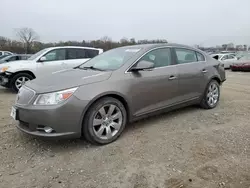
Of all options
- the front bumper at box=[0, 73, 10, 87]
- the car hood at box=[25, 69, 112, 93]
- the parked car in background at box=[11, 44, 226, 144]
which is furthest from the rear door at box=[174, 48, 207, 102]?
the front bumper at box=[0, 73, 10, 87]

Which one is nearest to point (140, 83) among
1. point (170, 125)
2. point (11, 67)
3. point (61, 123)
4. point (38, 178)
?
point (170, 125)

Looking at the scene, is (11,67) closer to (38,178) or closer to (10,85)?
(10,85)

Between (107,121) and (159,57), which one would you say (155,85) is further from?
(107,121)

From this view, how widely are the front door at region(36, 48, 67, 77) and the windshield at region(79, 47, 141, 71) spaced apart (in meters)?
3.67

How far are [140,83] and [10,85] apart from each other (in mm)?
5170

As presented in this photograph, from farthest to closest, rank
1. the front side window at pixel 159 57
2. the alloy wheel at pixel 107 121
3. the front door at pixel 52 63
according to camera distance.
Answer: the front door at pixel 52 63, the front side window at pixel 159 57, the alloy wheel at pixel 107 121

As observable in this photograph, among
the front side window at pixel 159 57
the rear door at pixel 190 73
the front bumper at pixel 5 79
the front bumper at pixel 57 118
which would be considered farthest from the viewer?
the front bumper at pixel 5 79

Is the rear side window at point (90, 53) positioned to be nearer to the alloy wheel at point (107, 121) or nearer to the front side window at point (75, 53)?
the front side window at point (75, 53)

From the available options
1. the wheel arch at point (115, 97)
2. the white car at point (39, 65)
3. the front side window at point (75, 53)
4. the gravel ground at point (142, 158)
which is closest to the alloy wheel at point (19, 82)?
the white car at point (39, 65)

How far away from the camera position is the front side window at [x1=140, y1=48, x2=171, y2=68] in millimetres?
3820

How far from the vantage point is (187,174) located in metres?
2.49

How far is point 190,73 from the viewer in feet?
14.2

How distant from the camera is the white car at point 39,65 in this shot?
7.01 m

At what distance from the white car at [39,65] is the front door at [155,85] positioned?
12.2 ft
